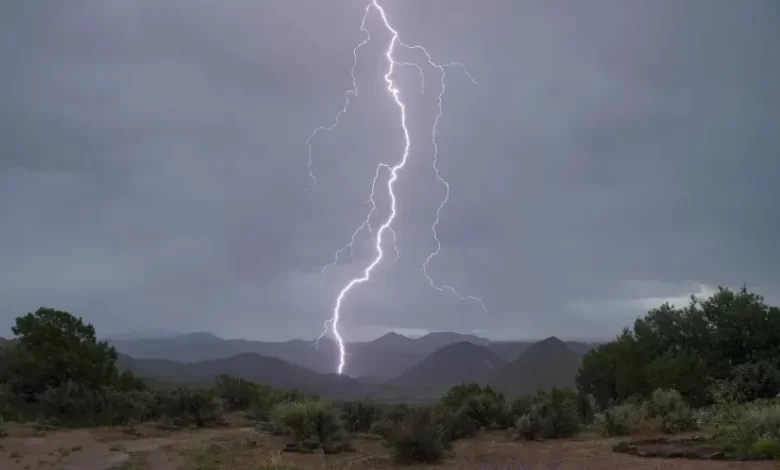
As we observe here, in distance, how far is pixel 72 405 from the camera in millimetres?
17672

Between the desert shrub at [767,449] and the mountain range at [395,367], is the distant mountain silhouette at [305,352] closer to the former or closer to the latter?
the mountain range at [395,367]

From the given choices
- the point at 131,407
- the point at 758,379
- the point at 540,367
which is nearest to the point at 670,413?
the point at 758,379

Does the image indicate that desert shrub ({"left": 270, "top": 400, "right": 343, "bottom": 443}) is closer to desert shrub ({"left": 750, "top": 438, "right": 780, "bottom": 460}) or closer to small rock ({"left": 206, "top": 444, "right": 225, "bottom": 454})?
small rock ({"left": 206, "top": 444, "right": 225, "bottom": 454})

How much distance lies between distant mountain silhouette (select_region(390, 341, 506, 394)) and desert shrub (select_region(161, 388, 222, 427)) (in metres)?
58.1

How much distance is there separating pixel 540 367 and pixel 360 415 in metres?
57.9

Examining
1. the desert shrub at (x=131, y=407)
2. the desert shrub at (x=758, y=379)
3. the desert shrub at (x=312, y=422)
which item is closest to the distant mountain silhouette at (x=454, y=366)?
the desert shrub at (x=758, y=379)

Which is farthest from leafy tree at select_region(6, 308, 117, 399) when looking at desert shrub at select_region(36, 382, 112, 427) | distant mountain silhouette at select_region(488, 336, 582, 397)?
distant mountain silhouette at select_region(488, 336, 582, 397)

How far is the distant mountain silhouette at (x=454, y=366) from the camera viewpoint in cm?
7816

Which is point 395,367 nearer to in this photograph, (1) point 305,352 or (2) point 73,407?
(1) point 305,352

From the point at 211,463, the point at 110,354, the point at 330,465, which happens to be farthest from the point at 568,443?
the point at 110,354

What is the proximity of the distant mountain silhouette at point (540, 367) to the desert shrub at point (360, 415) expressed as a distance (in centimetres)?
4966

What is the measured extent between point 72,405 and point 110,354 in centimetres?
576

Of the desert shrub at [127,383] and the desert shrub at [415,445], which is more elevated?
the desert shrub at [127,383]

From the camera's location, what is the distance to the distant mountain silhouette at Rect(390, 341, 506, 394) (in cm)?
7816
